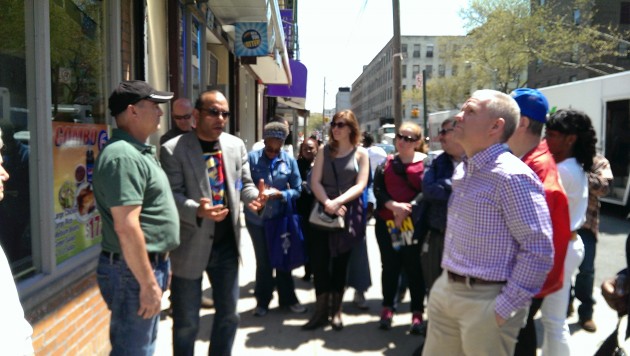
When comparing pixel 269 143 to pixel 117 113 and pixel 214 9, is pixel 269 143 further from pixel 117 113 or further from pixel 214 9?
pixel 214 9

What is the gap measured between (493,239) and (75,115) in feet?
9.74

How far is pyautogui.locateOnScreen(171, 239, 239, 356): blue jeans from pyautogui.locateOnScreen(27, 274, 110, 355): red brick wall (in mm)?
699

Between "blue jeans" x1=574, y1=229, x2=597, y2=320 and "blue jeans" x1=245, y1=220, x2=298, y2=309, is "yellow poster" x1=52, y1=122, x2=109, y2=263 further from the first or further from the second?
"blue jeans" x1=574, y1=229, x2=597, y2=320

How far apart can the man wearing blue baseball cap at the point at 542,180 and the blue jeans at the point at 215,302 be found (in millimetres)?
1722

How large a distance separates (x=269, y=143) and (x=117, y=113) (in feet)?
7.62

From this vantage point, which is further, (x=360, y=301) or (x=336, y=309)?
(x=360, y=301)

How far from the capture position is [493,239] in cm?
227

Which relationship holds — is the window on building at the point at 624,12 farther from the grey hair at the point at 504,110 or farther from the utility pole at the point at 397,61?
the grey hair at the point at 504,110

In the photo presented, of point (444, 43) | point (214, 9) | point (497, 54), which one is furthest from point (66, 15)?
point (444, 43)

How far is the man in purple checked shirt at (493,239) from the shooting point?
7.14 feet

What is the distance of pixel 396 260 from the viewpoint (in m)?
4.62

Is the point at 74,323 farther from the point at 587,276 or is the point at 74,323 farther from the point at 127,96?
the point at 587,276

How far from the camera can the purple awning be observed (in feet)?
59.2

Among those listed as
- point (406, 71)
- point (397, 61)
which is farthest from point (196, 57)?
point (406, 71)
